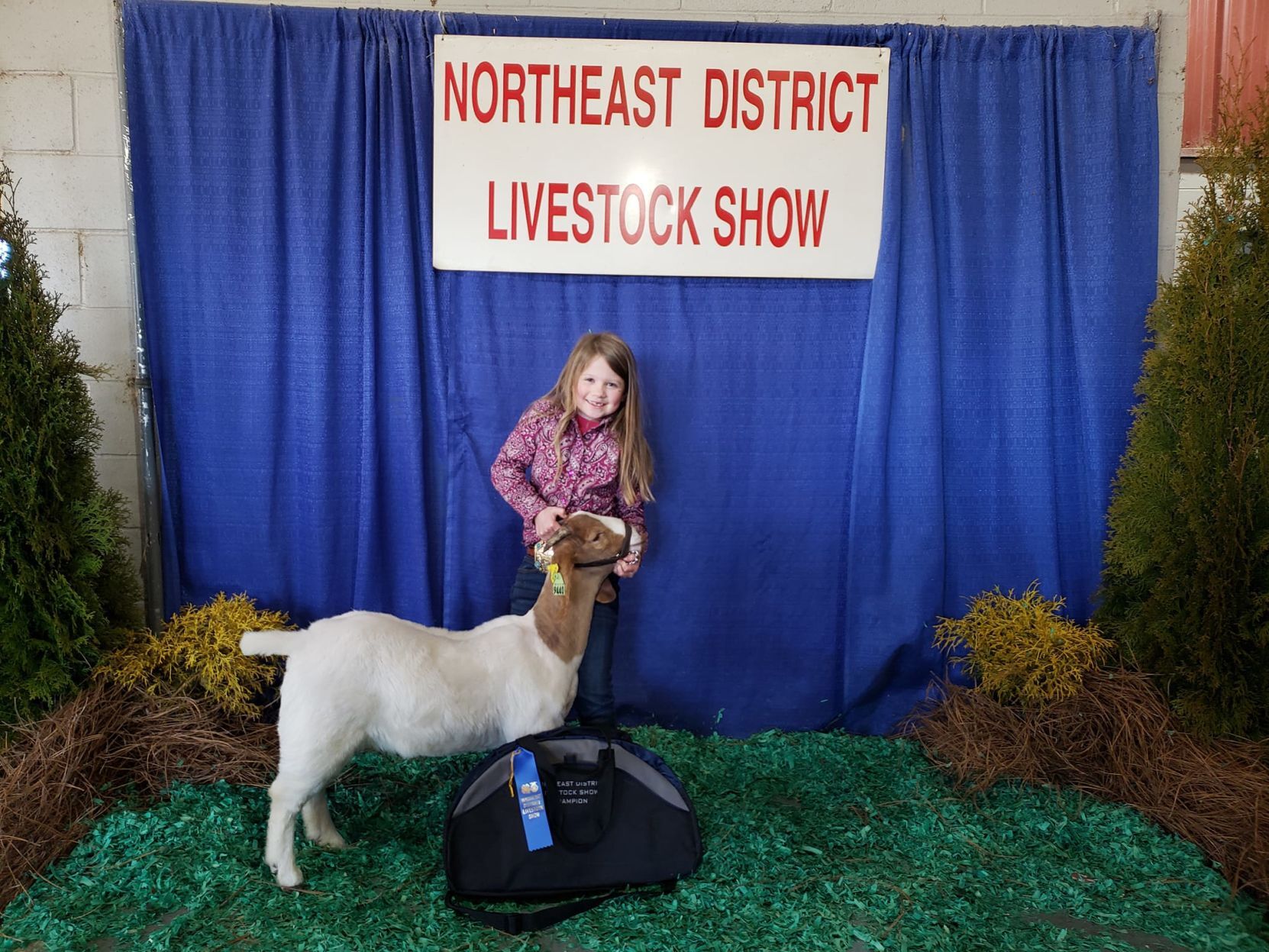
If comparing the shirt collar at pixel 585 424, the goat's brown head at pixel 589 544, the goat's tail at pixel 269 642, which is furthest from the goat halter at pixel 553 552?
the goat's tail at pixel 269 642

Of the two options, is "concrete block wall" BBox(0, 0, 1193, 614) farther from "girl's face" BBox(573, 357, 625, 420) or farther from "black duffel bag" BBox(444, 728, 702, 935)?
"black duffel bag" BBox(444, 728, 702, 935)

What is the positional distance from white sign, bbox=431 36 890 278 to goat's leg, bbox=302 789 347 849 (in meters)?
1.92

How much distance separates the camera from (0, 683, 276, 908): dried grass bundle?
243cm

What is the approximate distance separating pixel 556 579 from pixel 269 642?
825 millimetres

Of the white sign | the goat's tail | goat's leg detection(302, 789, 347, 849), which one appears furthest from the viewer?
the white sign

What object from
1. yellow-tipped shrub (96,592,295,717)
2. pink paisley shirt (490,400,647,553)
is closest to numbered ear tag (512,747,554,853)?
pink paisley shirt (490,400,647,553)

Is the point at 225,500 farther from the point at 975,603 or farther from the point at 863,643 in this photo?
the point at 975,603

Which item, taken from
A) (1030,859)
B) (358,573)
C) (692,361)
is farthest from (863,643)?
(358,573)

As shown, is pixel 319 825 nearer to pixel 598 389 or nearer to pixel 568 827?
pixel 568 827

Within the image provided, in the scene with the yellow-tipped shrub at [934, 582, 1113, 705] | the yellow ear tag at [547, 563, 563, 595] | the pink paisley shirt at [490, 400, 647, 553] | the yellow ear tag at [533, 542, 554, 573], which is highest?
the pink paisley shirt at [490, 400, 647, 553]

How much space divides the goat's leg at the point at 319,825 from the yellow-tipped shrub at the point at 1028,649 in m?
2.28

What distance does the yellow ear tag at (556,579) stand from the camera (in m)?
2.47

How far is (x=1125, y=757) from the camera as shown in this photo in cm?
285

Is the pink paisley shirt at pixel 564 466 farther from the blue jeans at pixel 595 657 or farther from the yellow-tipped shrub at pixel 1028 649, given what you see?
the yellow-tipped shrub at pixel 1028 649
